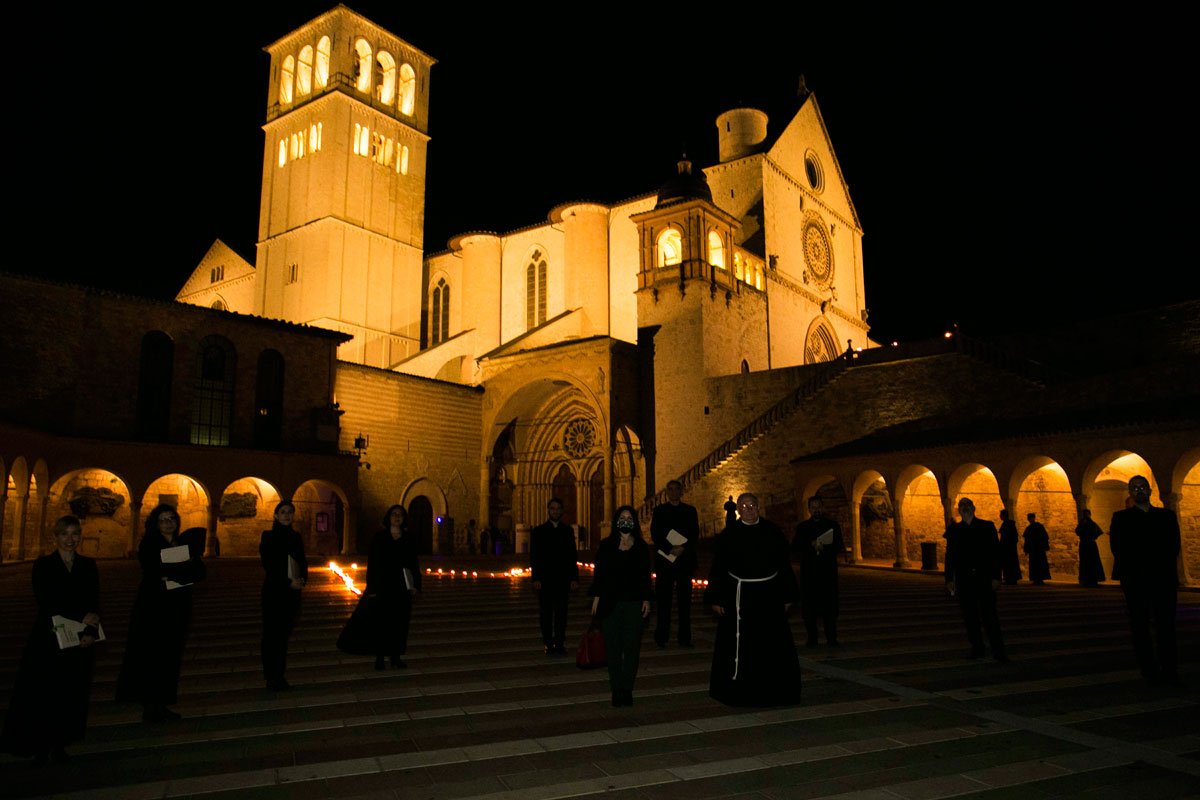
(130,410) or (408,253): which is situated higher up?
(408,253)

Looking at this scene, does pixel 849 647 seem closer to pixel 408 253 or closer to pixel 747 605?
pixel 747 605

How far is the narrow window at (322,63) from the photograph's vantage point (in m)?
41.6

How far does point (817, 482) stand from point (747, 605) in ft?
60.2

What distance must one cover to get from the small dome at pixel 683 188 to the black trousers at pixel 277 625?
982 inches

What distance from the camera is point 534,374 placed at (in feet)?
101

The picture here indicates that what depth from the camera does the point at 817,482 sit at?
23.3m

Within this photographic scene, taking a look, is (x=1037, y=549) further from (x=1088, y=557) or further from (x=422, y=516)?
(x=422, y=516)

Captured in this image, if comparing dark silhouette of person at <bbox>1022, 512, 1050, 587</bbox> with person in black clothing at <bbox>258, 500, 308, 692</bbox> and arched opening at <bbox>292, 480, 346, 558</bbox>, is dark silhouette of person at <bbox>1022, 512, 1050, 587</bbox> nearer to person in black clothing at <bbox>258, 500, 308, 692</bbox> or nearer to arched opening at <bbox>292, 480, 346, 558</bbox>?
person in black clothing at <bbox>258, 500, 308, 692</bbox>

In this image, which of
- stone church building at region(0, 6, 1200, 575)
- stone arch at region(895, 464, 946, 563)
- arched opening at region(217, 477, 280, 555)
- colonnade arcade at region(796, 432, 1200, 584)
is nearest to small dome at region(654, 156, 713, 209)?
stone church building at region(0, 6, 1200, 575)

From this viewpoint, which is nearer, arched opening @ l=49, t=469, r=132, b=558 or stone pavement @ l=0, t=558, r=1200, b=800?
stone pavement @ l=0, t=558, r=1200, b=800

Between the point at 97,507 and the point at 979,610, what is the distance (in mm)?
23022

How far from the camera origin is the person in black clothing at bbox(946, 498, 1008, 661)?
764cm

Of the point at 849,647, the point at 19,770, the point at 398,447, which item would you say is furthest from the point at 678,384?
the point at 19,770

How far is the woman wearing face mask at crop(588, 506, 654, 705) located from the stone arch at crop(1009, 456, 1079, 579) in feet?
55.2
